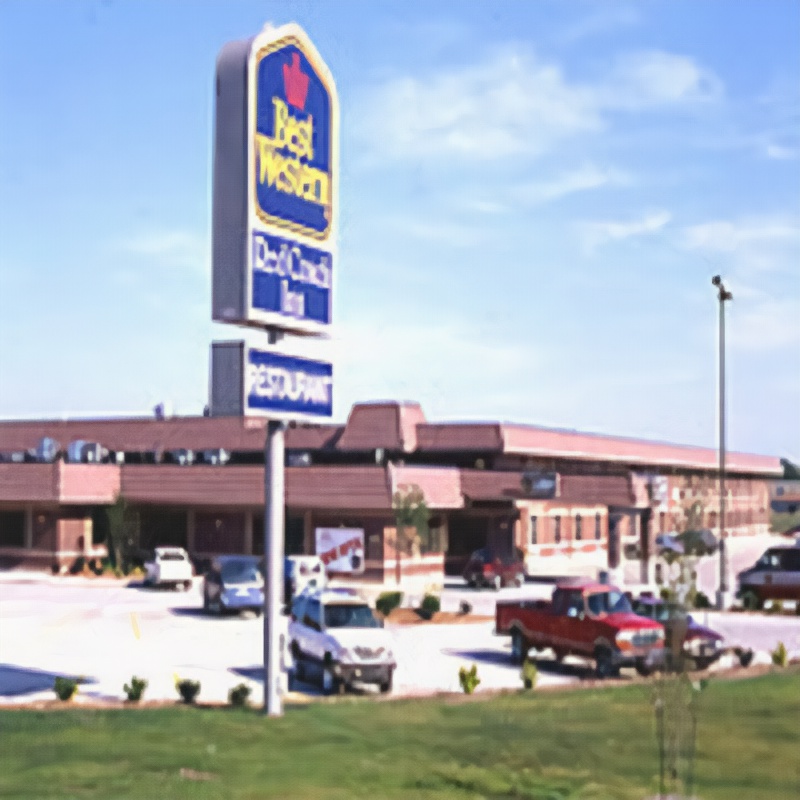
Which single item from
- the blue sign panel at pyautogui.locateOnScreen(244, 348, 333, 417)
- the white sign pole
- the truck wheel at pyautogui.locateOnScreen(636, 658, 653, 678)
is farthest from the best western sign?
the truck wheel at pyautogui.locateOnScreen(636, 658, 653, 678)

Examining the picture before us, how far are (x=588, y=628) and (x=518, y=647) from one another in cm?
295

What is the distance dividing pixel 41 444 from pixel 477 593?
30.6 m

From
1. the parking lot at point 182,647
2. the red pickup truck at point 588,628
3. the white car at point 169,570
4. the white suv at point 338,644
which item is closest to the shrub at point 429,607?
the parking lot at point 182,647

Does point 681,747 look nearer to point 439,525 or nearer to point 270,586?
point 270,586

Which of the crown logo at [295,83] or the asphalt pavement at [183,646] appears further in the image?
the asphalt pavement at [183,646]

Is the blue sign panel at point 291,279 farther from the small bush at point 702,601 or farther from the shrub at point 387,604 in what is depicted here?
the small bush at point 702,601

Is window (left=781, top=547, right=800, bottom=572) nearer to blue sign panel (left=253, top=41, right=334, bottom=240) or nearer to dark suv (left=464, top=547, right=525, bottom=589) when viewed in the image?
dark suv (left=464, top=547, right=525, bottom=589)

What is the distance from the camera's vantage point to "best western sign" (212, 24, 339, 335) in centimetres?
2273

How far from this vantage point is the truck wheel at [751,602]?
44750mm

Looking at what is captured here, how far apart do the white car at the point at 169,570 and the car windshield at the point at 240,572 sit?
10.5m

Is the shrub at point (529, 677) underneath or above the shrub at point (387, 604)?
underneath

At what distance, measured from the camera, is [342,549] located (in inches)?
2185

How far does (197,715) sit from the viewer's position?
22375 mm

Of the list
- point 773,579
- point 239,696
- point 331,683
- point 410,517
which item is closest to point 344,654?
point 331,683
